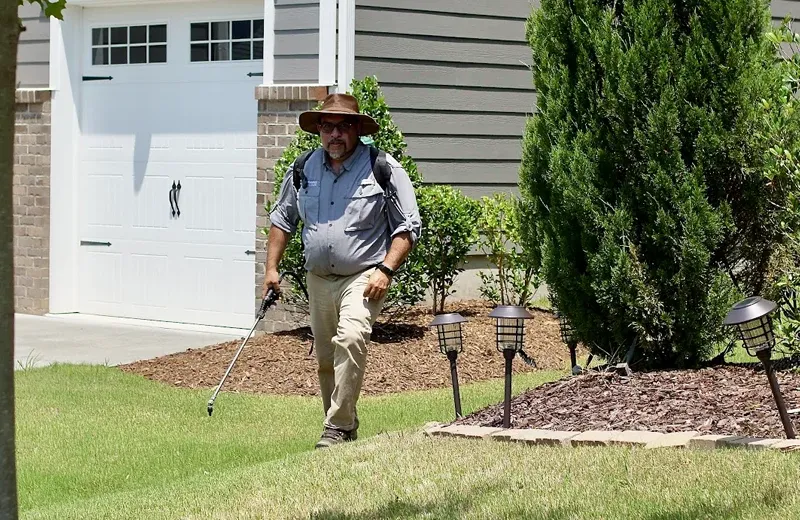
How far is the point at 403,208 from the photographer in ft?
24.0

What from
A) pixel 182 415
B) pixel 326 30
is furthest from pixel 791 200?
pixel 326 30

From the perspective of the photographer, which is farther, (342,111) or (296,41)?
(296,41)

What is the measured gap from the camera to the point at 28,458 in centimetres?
733

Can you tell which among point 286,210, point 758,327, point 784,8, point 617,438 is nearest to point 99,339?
point 286,210

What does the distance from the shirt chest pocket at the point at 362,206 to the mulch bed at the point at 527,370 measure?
1254mm

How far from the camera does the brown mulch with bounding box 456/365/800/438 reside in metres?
6.20

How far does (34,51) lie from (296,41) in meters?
3.66

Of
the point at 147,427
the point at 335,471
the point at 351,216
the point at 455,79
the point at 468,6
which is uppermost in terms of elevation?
the point at 468,6

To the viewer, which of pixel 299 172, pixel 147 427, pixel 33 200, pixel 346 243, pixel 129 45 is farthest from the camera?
pixel 33 200

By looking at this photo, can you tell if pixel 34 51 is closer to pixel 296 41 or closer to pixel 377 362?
pixel 296 41

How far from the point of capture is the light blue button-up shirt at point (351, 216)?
7270mm

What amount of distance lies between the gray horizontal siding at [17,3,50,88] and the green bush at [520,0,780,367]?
774cm

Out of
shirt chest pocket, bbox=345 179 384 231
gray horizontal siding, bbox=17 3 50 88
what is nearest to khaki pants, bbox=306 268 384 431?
shirt chest pocket, bbox=345 179 384 231

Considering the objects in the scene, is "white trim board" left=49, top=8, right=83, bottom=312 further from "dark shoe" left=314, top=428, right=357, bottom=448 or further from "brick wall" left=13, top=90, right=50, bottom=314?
"dark shoe" left=314, top=428, right=357, bottom=448
